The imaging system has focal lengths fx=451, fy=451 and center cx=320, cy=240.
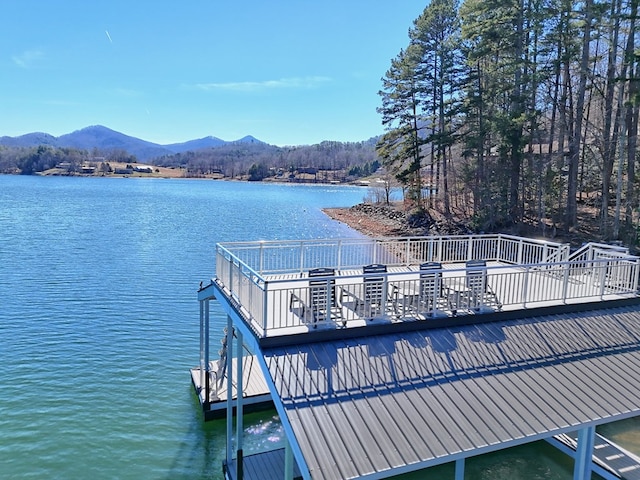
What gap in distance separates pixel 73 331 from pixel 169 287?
19.3 ft

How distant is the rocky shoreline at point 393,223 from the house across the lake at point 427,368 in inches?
944

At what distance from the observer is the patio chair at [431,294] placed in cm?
820

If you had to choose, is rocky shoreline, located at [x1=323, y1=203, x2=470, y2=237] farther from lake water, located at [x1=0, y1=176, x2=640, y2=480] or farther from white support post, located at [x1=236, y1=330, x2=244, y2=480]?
white support post, located at [x1=236, y1=330, x2=244, y2=480]

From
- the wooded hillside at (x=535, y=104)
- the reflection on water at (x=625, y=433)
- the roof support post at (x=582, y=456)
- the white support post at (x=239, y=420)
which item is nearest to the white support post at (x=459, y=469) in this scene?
the roof support post at (x=582, y=456)

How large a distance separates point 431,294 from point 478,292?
3.24ft

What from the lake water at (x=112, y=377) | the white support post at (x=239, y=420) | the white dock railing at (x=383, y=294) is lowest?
the lake water at (x=112, y=377)

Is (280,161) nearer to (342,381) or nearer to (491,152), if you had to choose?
(491,152)

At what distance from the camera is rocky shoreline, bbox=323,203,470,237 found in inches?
1359

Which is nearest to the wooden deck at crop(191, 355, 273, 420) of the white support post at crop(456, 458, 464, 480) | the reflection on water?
the white support post at crop(456, 458, 464, 480)

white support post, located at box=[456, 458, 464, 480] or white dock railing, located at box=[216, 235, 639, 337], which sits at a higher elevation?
white dock railing, located at box=[216, 235, 639, 337]

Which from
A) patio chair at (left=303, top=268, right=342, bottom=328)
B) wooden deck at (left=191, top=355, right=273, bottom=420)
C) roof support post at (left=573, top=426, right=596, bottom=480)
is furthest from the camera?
Result: wooden deck at (left=191, top=355, right=273, bottom=420)

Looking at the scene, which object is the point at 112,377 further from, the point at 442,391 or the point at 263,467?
the point at 442,391

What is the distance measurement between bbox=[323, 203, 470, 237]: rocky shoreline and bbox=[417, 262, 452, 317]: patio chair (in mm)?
24632

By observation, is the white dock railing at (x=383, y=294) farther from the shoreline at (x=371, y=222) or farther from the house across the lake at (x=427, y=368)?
the shoreline at (x=371, y=222)
